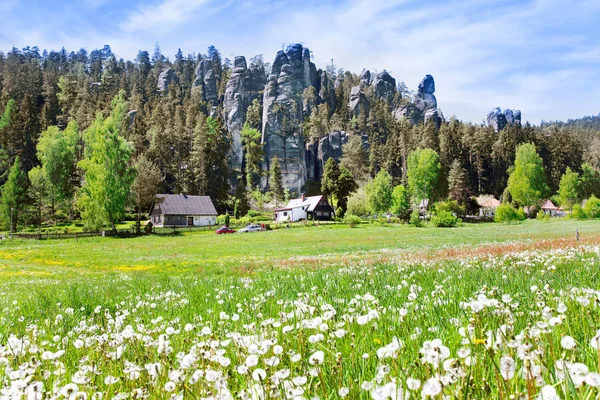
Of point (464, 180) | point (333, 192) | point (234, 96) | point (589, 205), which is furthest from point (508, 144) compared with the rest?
point (234, 96)

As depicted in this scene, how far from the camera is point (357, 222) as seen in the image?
237 ft

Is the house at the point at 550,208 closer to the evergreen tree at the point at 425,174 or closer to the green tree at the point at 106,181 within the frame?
the evergreen tree at the point at 425,174

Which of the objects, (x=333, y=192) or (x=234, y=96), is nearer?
(x=333, y=192)

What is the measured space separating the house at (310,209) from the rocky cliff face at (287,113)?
29.1 meters

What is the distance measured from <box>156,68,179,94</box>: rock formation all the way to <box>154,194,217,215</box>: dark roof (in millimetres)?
92286

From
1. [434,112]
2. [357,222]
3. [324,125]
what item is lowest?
[357,222]

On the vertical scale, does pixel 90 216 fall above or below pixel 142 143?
below

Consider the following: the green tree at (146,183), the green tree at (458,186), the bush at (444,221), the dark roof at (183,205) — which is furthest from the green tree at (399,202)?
the green tree at (146,183)

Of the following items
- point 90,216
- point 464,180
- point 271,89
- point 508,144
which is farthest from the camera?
point 271,89

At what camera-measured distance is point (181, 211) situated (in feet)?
282

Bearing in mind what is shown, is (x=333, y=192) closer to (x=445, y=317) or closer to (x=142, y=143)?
(x=142, y=143)

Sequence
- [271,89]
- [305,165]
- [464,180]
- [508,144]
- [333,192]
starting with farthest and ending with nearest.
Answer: [271,89]
[305,165]
[508,144]
[464,180]
[333,192]

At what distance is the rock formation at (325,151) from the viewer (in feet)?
469

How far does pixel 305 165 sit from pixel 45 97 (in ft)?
298
